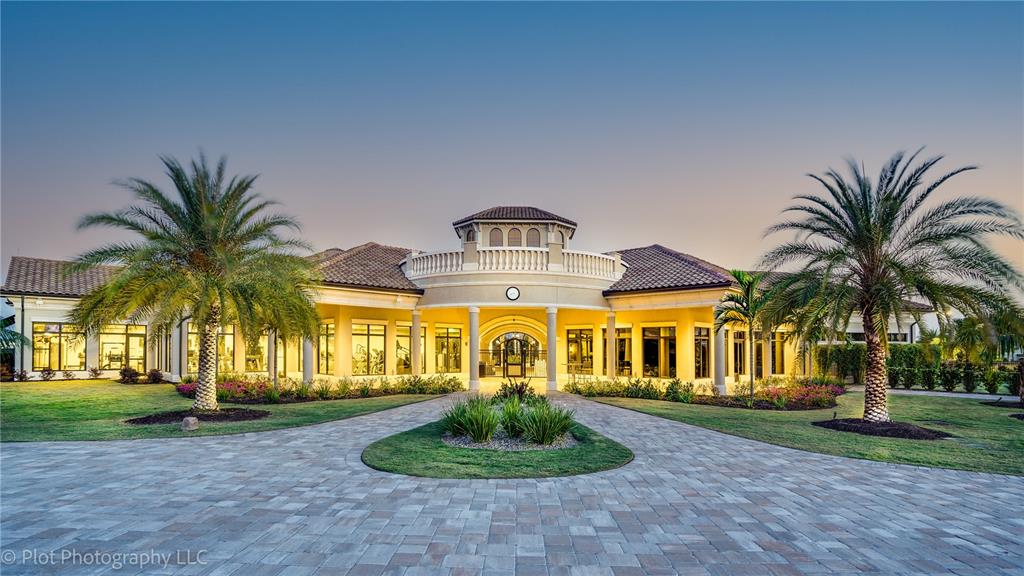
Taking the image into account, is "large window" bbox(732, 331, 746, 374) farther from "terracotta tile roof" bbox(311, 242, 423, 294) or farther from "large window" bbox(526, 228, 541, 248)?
"terracotta tile roof" bbox(311, 242, 423, 294)

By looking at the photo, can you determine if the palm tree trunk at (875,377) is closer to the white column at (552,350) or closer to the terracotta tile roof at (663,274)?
the terracotta tile roof at (663,274)

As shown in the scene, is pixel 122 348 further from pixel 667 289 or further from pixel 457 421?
pixel 667 289

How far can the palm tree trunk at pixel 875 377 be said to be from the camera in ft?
43.5

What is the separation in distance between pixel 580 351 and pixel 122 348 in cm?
2439

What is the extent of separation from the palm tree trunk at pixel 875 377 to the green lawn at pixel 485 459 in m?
7.44

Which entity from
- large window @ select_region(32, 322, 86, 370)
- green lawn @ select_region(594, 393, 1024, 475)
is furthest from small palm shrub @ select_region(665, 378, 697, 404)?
large window @ select_region(32, 322, 86, 370)

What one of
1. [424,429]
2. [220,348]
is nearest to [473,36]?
[424,429]

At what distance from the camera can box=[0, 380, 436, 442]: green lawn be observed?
11891mm

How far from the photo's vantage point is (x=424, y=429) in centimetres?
1260

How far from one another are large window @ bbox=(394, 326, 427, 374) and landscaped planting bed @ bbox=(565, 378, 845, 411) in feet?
25.0

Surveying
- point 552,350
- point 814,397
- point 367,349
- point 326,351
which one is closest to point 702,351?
point 814,397

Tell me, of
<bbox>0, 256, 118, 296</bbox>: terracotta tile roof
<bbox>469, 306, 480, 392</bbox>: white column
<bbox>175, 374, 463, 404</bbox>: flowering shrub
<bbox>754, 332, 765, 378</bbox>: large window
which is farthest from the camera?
<bbox>754, 332, 765, 378</bbox>: large window

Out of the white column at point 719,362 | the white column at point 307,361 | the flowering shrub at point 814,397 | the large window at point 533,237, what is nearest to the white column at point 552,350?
the large window at point 533,237

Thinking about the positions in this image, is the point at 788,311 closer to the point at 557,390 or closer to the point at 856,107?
the point at 856,107
